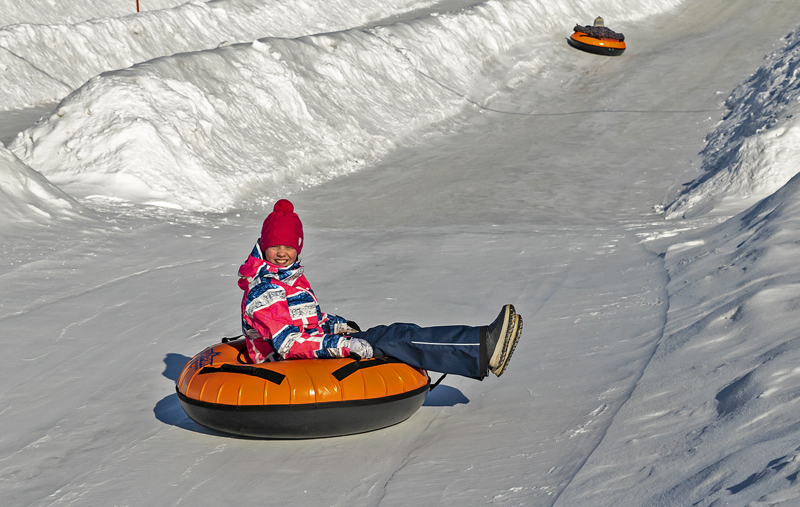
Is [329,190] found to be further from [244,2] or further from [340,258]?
[244,2]

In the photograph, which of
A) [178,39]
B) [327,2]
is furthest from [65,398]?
[327,2]

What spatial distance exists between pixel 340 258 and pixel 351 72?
7816mm

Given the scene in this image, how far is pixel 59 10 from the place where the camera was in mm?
18844

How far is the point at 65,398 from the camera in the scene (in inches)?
203

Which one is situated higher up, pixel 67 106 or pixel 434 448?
pixel 67 106

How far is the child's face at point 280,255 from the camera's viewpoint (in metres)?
4.80

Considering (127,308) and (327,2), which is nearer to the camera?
(127,308)

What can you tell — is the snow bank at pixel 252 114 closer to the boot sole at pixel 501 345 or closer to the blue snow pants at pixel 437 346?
the blue snow pants at pixel 437 346

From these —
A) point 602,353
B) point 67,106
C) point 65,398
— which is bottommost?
point 602,353

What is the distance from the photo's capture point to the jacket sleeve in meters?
4.70

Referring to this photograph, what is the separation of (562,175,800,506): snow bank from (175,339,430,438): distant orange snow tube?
130 centimetres

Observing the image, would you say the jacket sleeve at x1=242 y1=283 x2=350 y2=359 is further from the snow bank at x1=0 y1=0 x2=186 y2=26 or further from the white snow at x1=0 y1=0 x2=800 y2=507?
the snow bank at x1=0 y1=0 x2=186 y2=26

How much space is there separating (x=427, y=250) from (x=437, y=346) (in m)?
4.32

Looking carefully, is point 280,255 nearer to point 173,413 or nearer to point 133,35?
point 173,413
